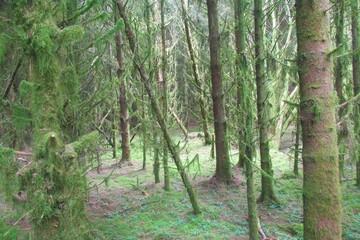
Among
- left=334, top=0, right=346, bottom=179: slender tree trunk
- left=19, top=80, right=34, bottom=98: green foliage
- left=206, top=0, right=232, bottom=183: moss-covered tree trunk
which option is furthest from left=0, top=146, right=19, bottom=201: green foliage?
left=206, top=0, right=232, bottom=183: moss-covered tree trunk

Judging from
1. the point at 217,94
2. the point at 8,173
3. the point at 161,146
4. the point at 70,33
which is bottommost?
the point at 161,146

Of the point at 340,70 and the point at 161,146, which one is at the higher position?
Answer: the point at 340,70

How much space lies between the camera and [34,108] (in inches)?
129

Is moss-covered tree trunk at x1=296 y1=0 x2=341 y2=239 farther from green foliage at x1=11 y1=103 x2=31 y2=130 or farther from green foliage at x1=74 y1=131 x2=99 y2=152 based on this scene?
green foliage at x1=11 y1=103 x2=31 y2=130

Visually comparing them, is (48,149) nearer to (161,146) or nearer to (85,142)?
(85,142)

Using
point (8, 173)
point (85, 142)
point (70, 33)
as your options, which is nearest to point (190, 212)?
point (85, 142)

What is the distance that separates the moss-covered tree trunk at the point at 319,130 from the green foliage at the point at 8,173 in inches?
100

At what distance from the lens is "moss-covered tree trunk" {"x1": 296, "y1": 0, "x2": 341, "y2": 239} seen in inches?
97.6

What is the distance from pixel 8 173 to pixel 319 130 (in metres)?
2.94

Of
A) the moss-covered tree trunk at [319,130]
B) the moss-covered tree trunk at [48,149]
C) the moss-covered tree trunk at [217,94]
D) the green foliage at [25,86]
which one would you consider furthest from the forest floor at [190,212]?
the moss-covered tree trunk at [319,130]

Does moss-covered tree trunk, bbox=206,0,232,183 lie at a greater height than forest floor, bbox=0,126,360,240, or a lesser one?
greater

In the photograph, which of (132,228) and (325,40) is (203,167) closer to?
(132,228)

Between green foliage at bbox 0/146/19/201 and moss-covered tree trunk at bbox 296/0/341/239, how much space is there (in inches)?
100

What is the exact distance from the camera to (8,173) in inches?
130
